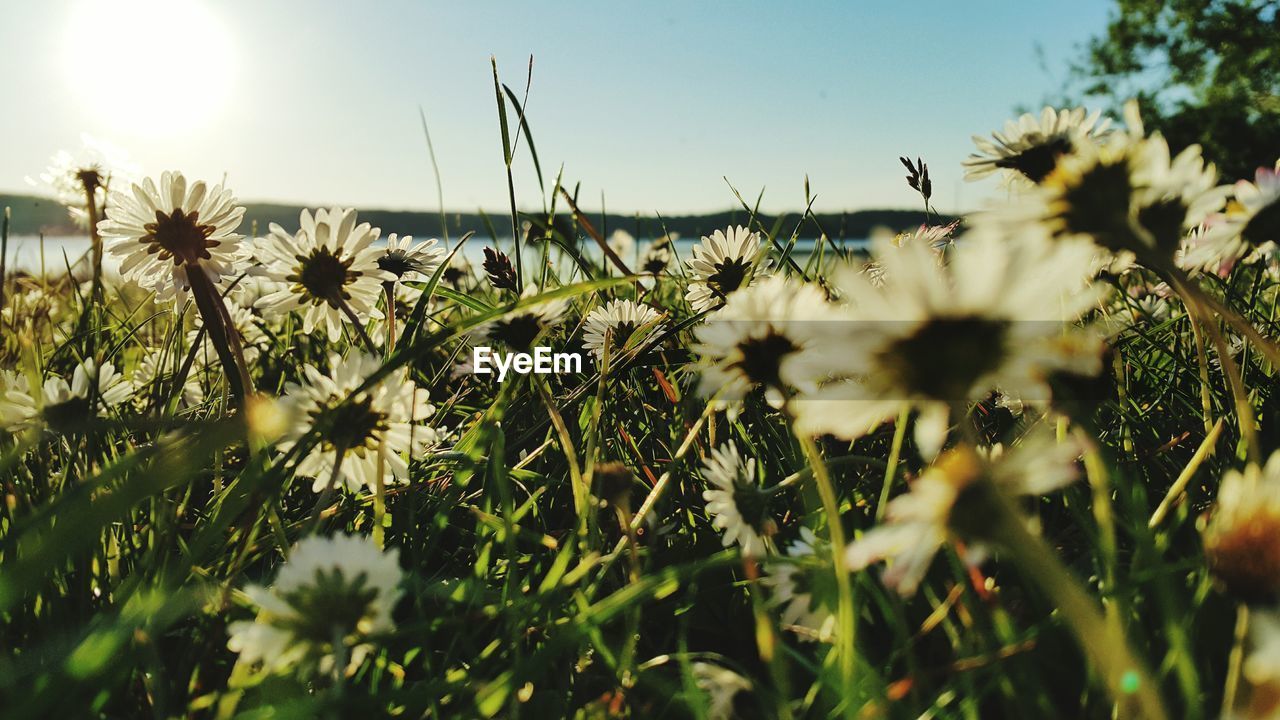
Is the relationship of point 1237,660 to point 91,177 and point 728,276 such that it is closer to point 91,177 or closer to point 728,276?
point 728,276

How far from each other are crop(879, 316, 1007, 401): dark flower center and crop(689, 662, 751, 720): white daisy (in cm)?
26

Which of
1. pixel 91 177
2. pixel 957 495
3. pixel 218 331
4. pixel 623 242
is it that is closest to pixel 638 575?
pixel 957 495

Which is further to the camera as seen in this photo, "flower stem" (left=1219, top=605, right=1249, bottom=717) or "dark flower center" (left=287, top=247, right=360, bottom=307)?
"dark flower center" (left=287, top=247, right=360, bottom=307)

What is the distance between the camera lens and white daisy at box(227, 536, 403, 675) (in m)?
0.49

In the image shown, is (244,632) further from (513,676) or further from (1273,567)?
(1273,567)

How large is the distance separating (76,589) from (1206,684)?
2.91ft

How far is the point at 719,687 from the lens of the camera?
1.76 ft

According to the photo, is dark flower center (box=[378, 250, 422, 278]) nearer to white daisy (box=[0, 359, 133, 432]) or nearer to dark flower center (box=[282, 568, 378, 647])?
white daisy (box=[0, 359, 133, 432])

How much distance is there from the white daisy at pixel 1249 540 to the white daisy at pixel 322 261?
32.2 inches

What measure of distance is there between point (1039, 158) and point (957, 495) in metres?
0.66

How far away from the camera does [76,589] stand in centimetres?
65

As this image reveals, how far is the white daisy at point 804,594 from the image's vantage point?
1.88ft

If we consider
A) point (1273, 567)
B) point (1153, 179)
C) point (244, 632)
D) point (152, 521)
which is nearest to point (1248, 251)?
point (1153, 179)

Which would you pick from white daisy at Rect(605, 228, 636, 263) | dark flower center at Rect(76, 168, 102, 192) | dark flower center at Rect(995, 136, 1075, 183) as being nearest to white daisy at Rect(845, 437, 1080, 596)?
dark flower center at Rect(995, 136, 1075, 183)
